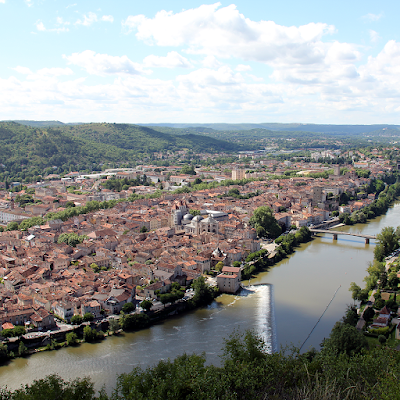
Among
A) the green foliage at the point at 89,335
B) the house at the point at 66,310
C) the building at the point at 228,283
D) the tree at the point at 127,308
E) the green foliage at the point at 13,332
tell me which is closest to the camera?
the green foliage at the point at 13,332

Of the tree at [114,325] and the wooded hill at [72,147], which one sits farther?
the wooded hill at [72,147]

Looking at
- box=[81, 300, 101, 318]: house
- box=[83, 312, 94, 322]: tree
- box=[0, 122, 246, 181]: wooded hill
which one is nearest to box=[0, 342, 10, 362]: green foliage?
box=[83, 312, 94, 322]: tree

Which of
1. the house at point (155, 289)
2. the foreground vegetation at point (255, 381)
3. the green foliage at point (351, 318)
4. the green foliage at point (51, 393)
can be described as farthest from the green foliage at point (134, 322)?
the green foliage at point (351, 318)

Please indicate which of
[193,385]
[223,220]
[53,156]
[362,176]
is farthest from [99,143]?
[193,385]

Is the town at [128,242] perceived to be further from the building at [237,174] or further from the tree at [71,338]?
the building at [237,174]

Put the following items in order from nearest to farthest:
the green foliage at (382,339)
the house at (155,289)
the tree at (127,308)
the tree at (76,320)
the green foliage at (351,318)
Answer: the green foliage at (382,339)
the green foliage at (351,318)
the tree at (76,320)
the tree at (127,308)
the house at (155,289)

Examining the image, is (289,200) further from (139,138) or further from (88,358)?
(139,138)
